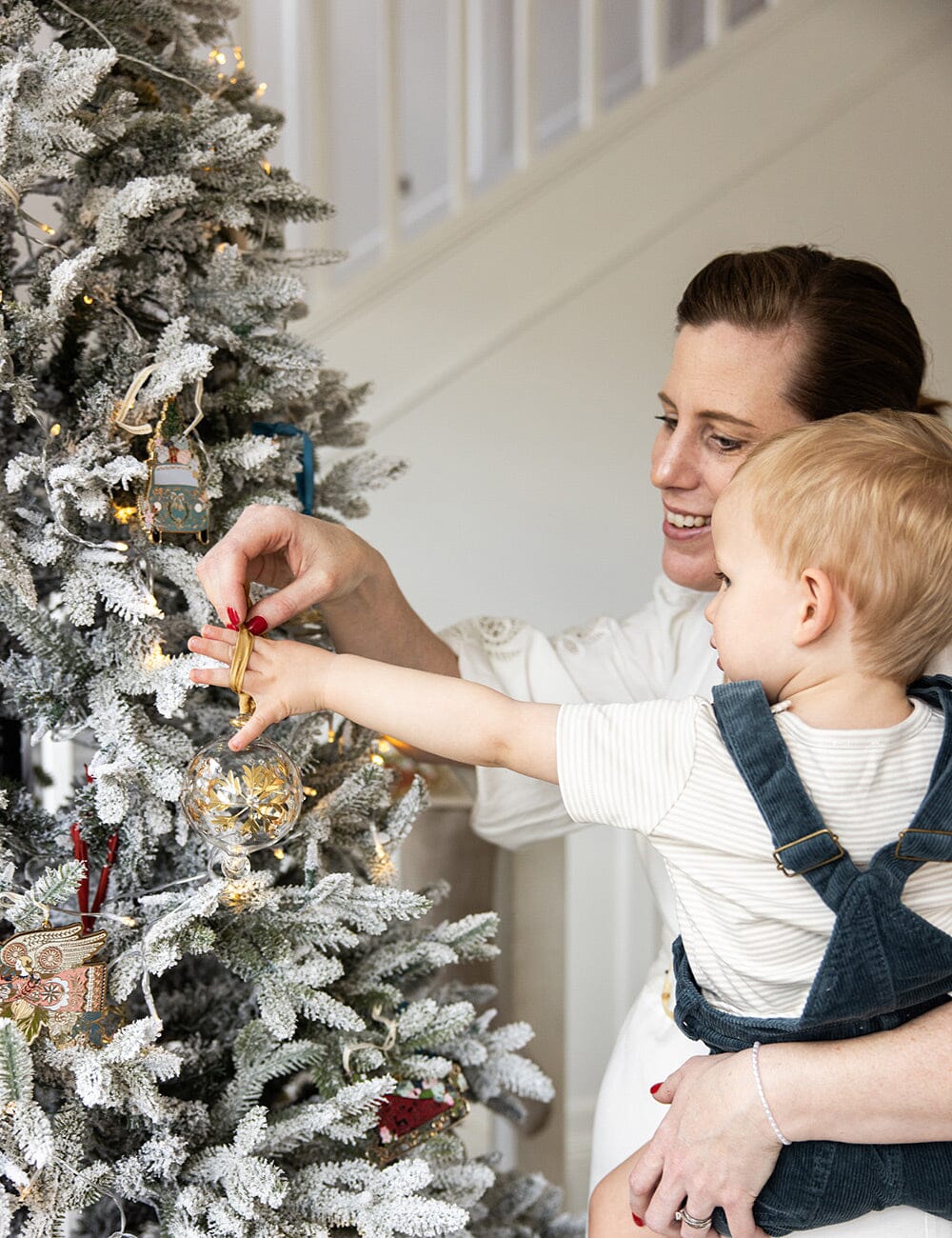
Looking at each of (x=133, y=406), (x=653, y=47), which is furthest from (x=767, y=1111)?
(x=653, y=47)

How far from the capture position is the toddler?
0.83 metres

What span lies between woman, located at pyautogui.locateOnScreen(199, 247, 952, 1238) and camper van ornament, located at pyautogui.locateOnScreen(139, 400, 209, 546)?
0.06 metres

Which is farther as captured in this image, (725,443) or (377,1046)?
(725,443)

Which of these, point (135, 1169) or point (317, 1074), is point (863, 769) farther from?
point (135, 1169)

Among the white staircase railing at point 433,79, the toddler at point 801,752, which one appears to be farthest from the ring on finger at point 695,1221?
the white staircase railing at point 433,79

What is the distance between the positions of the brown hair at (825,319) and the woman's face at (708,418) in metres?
0.01

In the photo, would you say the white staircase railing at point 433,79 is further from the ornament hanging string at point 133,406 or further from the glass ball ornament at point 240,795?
the glass ball ornament at point 240,795

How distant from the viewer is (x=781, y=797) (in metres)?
0.81

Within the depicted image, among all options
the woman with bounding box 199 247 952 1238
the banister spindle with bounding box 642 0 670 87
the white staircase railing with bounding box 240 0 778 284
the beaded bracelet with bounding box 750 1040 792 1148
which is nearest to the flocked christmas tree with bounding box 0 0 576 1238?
the woman with bounding box 199 247 952 1238

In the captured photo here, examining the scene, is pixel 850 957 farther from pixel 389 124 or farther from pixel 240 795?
pixel 389 124

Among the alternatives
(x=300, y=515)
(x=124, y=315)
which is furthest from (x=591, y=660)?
(x=124, y=315)

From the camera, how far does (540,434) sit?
8.34 ft

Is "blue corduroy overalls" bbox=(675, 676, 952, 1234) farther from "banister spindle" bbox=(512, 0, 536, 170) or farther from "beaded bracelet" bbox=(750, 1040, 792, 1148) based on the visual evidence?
"banister spindle" bbox=(512, 0, 536, 170)

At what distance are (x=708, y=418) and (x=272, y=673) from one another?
0.56 metres
